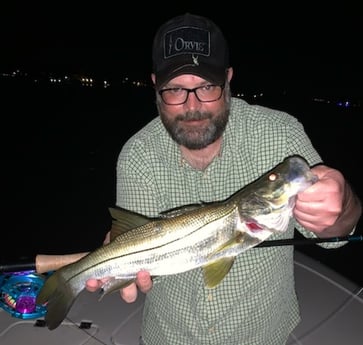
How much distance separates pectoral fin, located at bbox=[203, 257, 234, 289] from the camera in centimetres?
259

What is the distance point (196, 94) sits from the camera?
2.98 m

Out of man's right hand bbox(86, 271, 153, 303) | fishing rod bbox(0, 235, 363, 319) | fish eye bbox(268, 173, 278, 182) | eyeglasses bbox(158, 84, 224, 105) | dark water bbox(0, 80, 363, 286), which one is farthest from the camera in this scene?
dark water bbox(0, 80, 363, 286)

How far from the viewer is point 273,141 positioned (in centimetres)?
294

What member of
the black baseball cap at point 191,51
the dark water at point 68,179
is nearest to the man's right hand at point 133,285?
the black baseball cap at point 191,51

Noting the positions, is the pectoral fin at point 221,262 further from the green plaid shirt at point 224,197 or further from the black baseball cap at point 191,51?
the black baseball cap at point 191,51

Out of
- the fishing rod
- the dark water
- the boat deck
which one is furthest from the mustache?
the dark water

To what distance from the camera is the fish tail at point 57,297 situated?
2.88 metres

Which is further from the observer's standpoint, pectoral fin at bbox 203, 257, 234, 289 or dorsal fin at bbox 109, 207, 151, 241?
dorsal fin at bbox 109, 207, 151, 241

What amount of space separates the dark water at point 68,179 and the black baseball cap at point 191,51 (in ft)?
25.9

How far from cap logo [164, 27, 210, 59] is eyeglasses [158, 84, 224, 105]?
0.26 m

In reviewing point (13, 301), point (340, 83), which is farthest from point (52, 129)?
point (340, 83)

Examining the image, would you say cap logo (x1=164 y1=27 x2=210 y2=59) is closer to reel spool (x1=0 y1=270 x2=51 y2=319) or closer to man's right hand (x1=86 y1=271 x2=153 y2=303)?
man's right hand (x1=86 y1=271 x2=153 y2=303)

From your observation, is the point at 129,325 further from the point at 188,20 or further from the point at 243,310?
the point at 188,20

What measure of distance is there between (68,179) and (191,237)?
46.8ft
